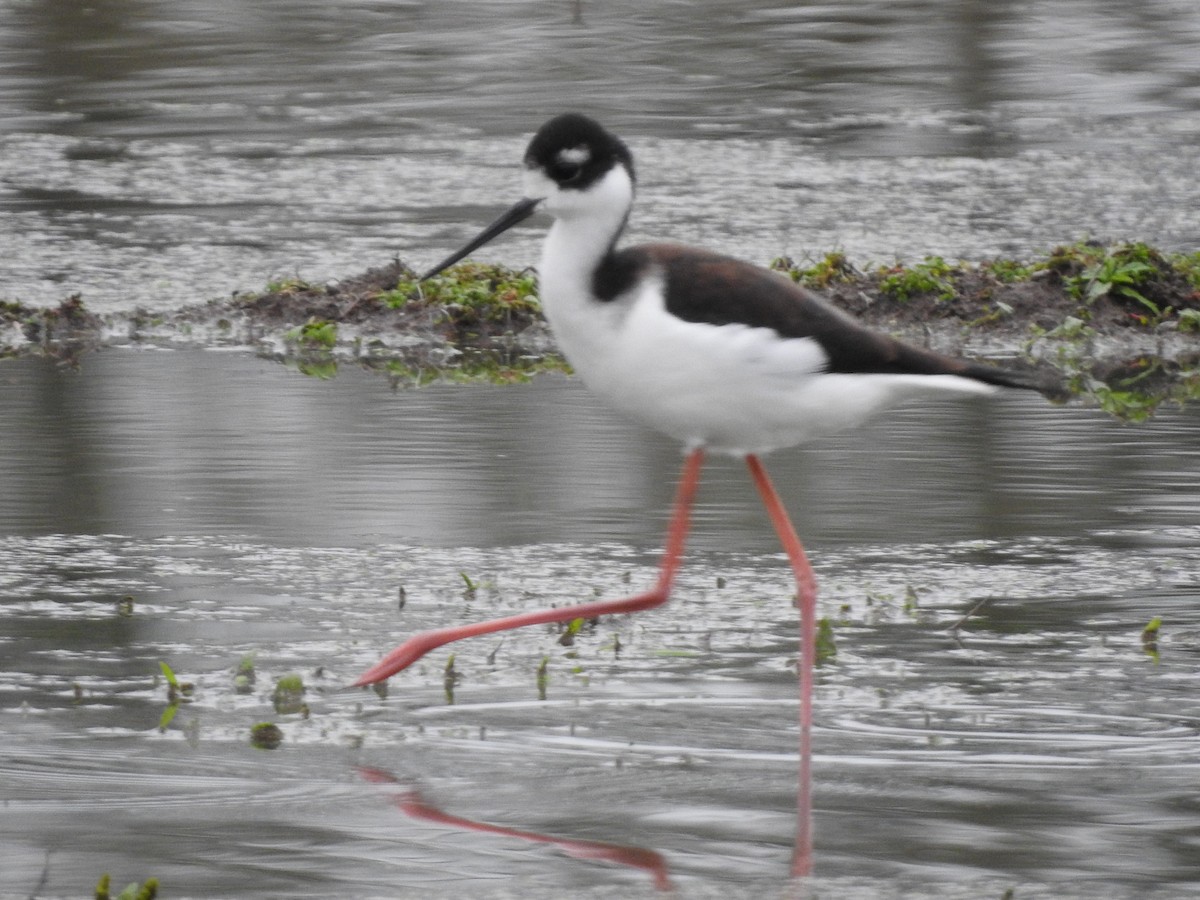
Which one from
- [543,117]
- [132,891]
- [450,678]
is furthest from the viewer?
[543,117]

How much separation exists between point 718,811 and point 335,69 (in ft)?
41.3

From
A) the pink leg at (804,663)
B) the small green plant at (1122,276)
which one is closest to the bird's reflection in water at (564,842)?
the pink leg at (804,663)

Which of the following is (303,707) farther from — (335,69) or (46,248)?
(335,69)

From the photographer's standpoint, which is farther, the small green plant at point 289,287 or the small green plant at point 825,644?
the small green plant at point 289,287

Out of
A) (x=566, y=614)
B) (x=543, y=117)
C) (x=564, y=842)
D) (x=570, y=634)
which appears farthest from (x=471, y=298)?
(x=564, y=842)

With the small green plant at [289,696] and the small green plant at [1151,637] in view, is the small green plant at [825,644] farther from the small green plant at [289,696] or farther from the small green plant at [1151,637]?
the small green plant at [289,696]

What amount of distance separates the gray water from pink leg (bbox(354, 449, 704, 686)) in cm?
9


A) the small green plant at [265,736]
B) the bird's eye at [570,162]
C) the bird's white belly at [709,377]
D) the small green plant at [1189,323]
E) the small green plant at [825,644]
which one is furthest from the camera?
the small green plant at [1189,323]

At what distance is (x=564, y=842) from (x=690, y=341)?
1.18 metres

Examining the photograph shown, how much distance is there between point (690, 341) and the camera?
5059 mm

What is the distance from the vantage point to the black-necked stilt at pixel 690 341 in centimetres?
510

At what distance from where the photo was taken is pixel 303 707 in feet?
17.0

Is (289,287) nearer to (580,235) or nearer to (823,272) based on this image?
(823,272)

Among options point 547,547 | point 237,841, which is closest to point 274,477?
point 547,547
